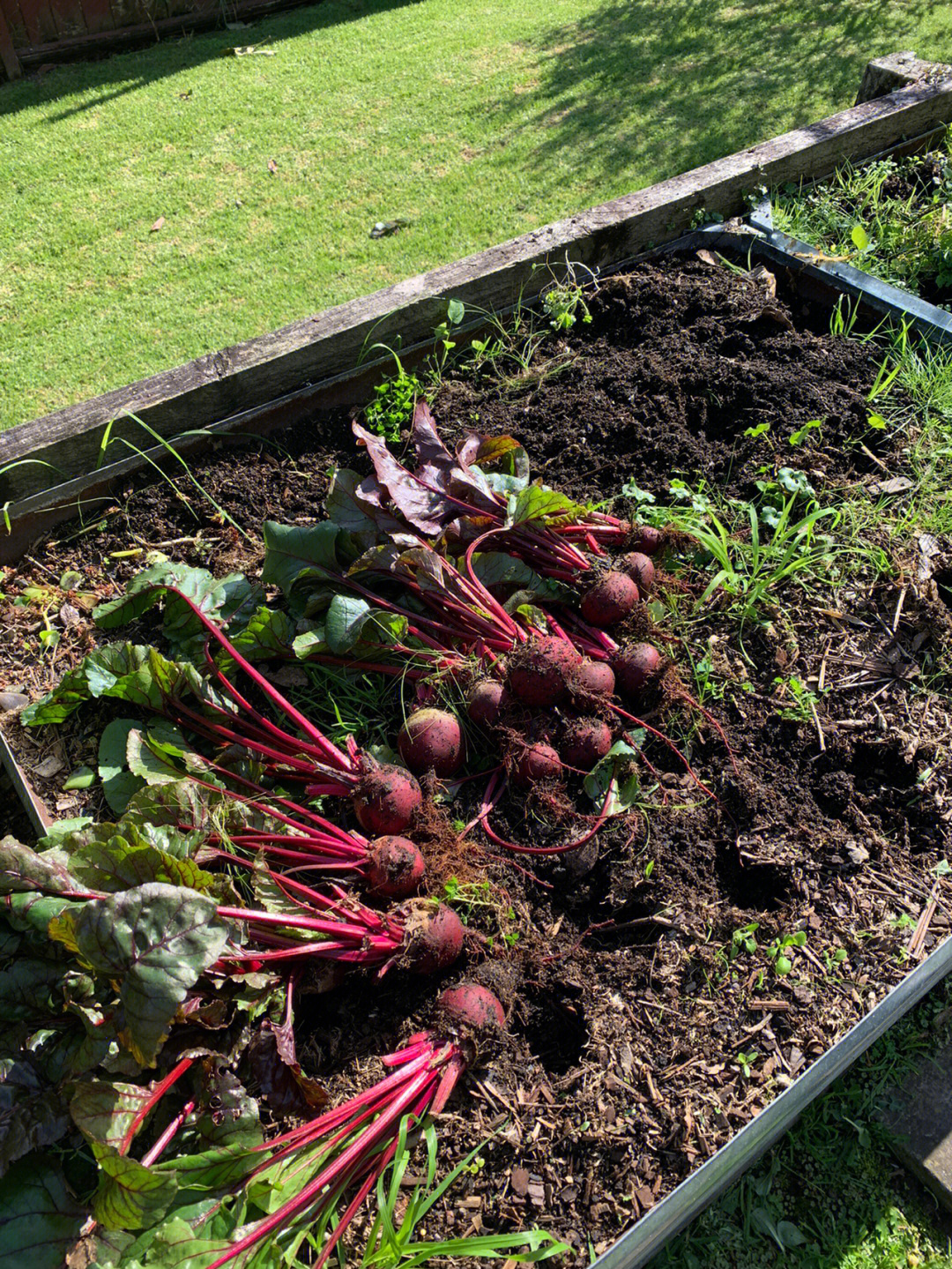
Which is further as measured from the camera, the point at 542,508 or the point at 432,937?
the point at 542,508

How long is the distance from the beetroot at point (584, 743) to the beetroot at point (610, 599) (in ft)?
1.20

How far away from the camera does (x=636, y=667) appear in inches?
101

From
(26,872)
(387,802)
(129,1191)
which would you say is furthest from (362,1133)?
(26,872)

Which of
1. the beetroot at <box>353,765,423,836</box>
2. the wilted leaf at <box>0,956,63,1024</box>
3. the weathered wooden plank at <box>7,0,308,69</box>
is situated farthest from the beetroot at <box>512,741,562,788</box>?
the weathered wooden plank at <box>7,0,308,69</box>

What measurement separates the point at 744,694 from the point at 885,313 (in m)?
1.97

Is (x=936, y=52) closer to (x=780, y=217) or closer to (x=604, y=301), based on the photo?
(x=780, y=217)

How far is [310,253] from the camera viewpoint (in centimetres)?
522

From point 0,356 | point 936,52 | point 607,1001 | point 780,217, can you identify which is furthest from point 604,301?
point 936,52

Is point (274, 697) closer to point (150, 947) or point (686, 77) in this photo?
point (150, 947)

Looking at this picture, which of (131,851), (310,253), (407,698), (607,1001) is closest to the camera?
(131,851)

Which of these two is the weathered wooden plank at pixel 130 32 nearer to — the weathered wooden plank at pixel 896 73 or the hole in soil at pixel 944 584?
the weathered wooden plank at pixel 896 73

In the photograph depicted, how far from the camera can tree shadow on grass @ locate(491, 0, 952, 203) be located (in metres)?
5.75

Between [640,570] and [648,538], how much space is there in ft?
0.55

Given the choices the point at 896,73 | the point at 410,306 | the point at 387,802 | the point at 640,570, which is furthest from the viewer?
the point at 896,73
